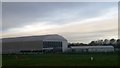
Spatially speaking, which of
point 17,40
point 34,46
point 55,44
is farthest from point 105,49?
point 17,40

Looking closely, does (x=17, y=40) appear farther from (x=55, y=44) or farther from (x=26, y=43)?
(x=55, y=44)

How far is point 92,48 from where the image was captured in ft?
263

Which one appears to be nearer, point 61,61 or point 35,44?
point 61,61

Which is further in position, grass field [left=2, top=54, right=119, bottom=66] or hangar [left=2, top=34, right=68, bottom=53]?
hangar [left=2, top=34, right=68, bottom=53]

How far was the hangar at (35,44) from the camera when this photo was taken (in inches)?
3113

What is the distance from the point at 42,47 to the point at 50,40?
4.56 metres

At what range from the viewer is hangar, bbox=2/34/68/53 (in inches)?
3113

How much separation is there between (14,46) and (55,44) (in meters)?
13.3

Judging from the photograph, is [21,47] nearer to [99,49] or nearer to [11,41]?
[11,41]

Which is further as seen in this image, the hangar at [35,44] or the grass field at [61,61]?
the hangar at [35,44]

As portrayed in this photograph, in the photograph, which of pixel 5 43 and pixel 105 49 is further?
pixel 5 43

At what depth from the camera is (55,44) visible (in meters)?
83.1

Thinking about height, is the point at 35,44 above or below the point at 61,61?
above

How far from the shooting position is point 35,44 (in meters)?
79.1
